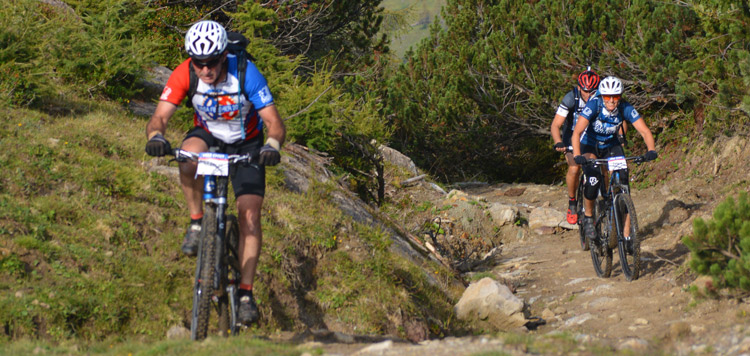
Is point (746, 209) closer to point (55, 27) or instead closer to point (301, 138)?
point (301, 138)

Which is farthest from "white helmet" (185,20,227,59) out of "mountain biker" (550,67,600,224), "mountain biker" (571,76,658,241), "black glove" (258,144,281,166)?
"mountain biker" (550,67,600,224)

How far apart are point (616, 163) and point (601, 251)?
4.76 feet

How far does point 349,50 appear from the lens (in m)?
24.2

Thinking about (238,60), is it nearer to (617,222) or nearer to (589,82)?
(617,222)

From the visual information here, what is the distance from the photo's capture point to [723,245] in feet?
19.7

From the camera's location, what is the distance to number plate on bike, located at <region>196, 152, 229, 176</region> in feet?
16.3

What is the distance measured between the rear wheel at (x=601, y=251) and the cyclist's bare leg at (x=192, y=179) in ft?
17.6

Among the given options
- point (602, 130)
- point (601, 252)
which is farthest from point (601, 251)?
point (602, 130)

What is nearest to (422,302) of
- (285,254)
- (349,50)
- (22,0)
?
(285,254)

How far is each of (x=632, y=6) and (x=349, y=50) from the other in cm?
1043

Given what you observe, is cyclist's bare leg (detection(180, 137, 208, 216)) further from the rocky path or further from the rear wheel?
the rear wheel

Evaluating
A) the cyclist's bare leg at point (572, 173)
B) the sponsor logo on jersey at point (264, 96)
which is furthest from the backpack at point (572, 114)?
the sponsor logo on jersey at point (264, 96)

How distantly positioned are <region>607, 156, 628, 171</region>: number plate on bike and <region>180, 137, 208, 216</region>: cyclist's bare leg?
4.91 meters

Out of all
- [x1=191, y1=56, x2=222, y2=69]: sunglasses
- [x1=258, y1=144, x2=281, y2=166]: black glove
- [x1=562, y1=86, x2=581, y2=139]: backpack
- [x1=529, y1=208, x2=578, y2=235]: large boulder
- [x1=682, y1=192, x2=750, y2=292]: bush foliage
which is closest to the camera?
[x1=258, y1=144, x2=281, y2=166]: black glove
